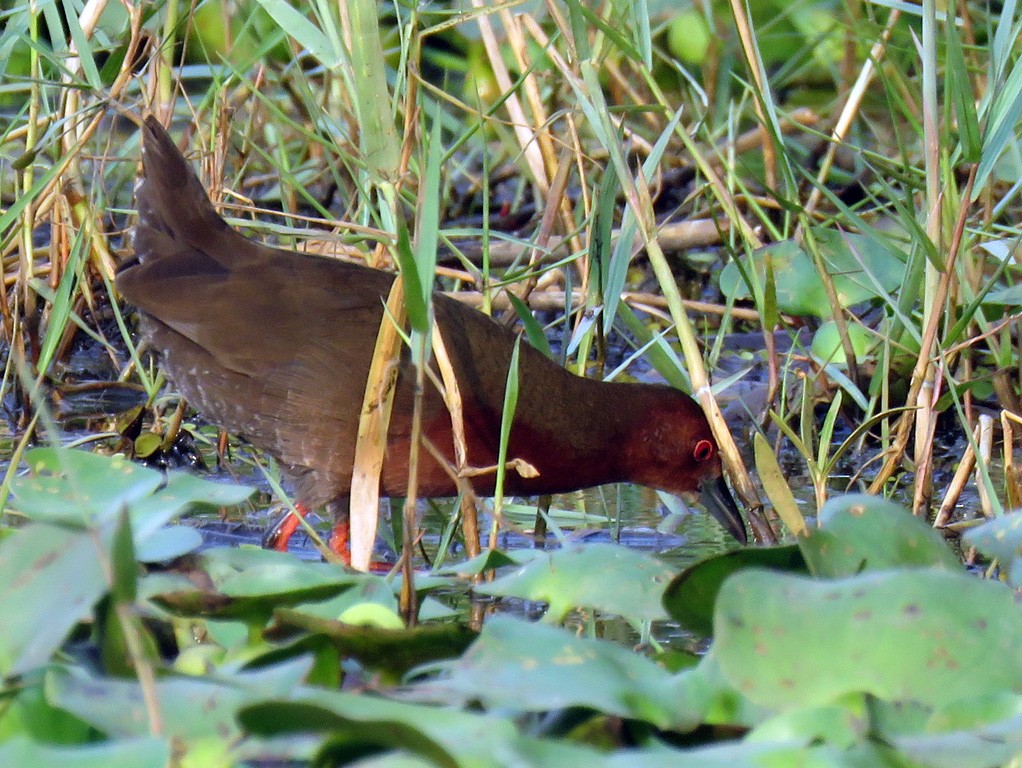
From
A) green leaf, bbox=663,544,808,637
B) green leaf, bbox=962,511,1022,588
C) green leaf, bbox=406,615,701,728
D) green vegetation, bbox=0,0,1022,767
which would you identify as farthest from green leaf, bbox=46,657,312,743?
green leaf, bbox=962,511,1022,588

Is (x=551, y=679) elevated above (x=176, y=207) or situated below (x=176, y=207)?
below

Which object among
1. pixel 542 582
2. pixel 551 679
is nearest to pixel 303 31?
pixel 542 582

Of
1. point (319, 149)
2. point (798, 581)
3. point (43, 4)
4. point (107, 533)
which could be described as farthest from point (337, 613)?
point (319, 149)

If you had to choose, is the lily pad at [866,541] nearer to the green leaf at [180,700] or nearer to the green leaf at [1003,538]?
the green leaf at [1003,538]

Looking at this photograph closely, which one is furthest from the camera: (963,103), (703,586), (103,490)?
(963,103)

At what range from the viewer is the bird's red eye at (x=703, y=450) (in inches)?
131

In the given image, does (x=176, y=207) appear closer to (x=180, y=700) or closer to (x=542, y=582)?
(x=542, y=582)

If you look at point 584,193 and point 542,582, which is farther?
point 584,193

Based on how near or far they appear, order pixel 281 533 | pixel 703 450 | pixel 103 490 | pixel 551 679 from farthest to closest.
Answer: pixel 703 450 → pixel 281 533 → pixel 103 490 → pixel 551 679

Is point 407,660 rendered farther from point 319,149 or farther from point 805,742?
point 319,149

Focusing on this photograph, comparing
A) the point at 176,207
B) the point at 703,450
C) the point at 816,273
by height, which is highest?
the point at 176,207

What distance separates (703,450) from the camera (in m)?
3.33

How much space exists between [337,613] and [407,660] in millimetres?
144

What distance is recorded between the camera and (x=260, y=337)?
→ 3.15m
